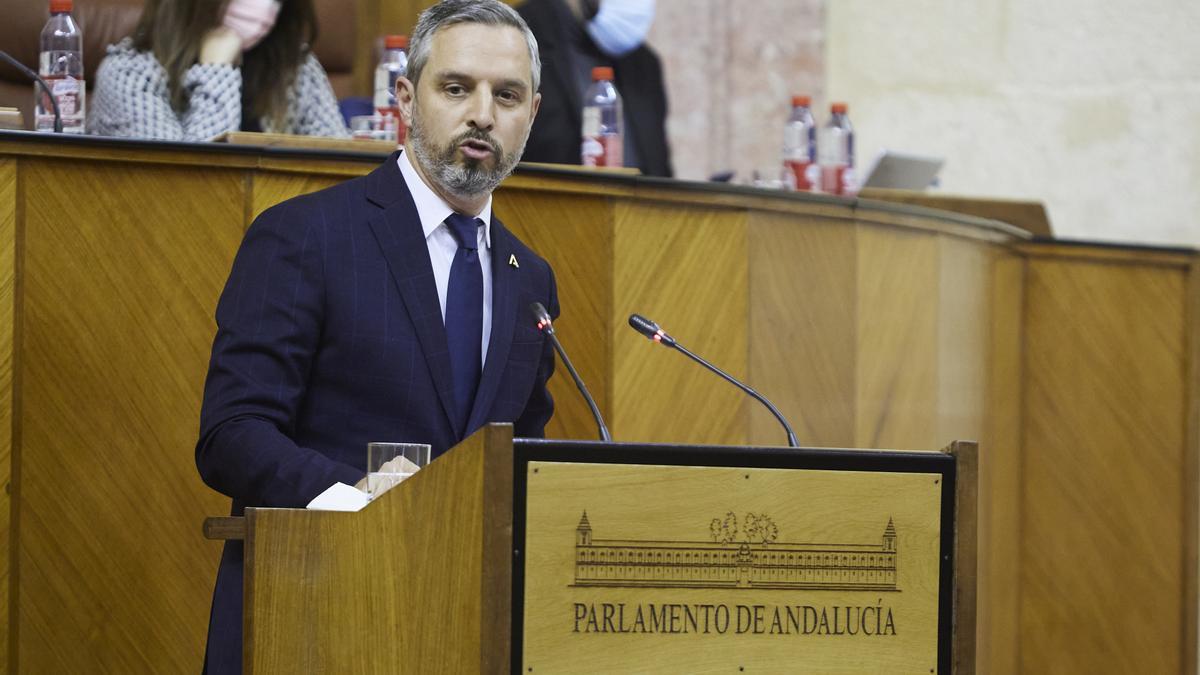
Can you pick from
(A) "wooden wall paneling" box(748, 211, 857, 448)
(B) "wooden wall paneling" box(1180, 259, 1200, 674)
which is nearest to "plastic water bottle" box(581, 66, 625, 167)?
(A) "wooden wall paneling" box(748, 211, 857, 448)

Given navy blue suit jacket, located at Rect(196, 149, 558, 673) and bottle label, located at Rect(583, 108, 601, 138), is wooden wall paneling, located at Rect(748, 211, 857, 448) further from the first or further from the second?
navy blue suit jacket, located at Rect(196, 149, 558, 673)

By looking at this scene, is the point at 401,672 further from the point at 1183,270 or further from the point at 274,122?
the point at 1183,270

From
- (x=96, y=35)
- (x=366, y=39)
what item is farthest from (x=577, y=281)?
(x=366, y=39)

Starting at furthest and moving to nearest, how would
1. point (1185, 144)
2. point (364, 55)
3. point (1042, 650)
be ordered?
point (1185, 144), point (364, 55), point (1042, 650)

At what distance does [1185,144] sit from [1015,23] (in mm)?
732

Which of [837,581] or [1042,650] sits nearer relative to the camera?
[837,581]

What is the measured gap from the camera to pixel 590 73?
475 centimetres

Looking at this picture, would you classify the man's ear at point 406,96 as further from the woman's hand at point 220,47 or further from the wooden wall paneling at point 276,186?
the woman's hand at point 220,47

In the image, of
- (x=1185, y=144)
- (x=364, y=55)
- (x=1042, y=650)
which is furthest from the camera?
(x=1185, y=144)

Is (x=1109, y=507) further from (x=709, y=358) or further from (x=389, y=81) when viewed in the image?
(x=389, y=81)

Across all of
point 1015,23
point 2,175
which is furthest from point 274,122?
point 1015,23

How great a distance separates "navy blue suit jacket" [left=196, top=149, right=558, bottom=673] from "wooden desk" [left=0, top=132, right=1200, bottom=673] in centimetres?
76

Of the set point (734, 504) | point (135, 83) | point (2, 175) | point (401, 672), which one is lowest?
point (401, 672)

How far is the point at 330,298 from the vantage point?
2.46m
